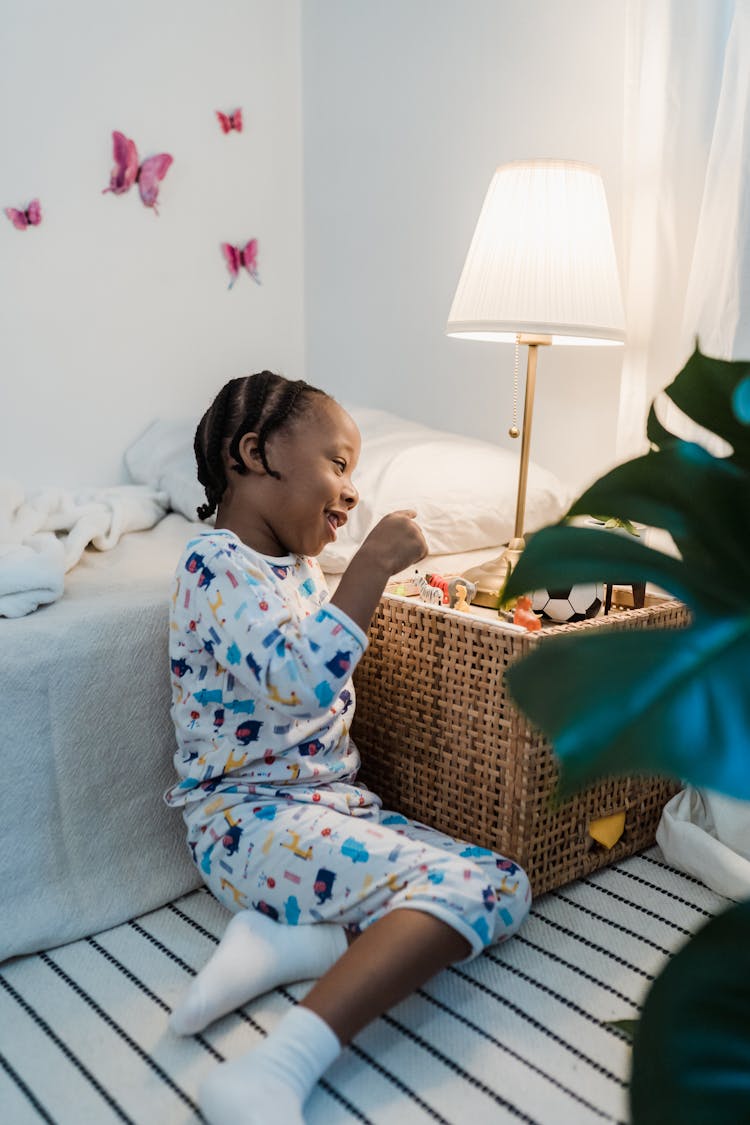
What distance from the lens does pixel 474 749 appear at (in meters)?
1.16

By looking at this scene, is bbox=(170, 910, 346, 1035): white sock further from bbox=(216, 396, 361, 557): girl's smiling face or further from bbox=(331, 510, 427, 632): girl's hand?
bbox=(216, 396, 361, 557): girl's smiling face

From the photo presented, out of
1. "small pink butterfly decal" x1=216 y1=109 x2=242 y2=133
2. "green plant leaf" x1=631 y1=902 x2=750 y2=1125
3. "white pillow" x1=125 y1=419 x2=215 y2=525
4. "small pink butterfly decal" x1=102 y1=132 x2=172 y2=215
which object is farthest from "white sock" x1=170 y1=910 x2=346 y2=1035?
"small pink butterfly decal" x1=216 y1=109 x2=242 y2=133

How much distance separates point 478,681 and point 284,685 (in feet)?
0.85

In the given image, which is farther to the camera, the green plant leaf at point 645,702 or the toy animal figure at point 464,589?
the toy animal figure at point 464,589

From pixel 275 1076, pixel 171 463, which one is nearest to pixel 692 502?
pixel 275 1076

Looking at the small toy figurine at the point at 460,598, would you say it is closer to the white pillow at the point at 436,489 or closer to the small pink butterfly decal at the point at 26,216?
the white pillow at the point at 436,489

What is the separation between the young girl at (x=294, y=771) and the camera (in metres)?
0.91

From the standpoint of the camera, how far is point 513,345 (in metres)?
1.79

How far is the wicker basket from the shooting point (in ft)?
3.63

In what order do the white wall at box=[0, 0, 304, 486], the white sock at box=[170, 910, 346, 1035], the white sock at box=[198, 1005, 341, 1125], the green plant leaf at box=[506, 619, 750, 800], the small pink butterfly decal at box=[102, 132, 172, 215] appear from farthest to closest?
1. the small pink butterfly decal at box=[102, 132, 172, 215]
2. the white wall at box=[0, 0, 304, 486]
3. the white sock at box=[170, 910, 346, 1035]
4. the white sock at box=[198, 1005, 341, 1125]
5. the green plant leaf at box=[506, 619, 750, 800]

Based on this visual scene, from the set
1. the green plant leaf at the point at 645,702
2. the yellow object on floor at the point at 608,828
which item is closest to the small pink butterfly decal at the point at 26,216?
the yellow object on floor at the point at 608,828

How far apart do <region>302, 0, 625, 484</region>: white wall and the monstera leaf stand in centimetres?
121

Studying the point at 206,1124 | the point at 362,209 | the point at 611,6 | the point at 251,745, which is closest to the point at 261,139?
the point at 362,209

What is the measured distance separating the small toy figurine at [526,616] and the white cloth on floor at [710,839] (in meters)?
0.28
